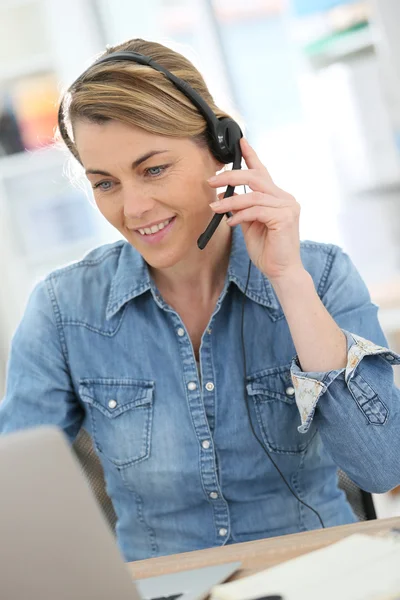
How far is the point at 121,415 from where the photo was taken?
1.30 m

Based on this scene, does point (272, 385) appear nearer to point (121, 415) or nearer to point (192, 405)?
point (192, 405)

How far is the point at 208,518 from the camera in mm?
1271

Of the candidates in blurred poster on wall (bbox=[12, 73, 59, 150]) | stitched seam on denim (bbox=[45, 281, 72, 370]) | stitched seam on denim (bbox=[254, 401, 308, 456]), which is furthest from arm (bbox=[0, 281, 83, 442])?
blurred poster on wall (bbox=[12, 73, 59, 150])

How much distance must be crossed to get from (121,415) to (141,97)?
493 mm

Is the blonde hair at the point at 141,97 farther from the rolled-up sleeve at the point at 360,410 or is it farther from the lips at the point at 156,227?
the rolled-up sleeve at the point at 360,410

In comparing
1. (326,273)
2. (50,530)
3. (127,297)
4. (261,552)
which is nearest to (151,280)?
(127,297)

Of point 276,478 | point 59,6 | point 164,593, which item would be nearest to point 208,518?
point 276,478

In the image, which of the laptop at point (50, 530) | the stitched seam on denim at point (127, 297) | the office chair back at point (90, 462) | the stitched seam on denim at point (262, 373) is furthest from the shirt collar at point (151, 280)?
the laptop at point (50, 530)

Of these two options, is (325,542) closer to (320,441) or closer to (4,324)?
(320,441)

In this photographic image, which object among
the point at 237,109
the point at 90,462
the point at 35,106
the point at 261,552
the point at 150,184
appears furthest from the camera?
the point at 35,106

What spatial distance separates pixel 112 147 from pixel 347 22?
183 centimetres

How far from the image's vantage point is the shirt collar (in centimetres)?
132

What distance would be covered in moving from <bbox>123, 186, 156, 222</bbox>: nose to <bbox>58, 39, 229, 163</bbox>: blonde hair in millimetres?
93

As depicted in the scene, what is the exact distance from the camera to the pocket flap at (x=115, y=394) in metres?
1.29
